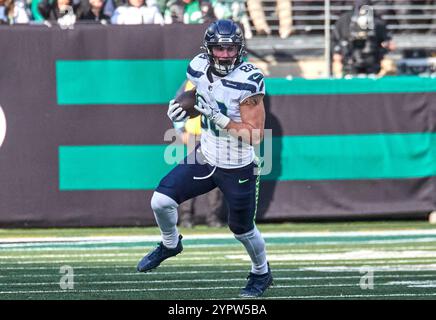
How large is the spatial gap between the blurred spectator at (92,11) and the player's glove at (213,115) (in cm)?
581

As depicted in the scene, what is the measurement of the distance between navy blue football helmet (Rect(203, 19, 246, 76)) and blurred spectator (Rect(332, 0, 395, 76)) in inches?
239

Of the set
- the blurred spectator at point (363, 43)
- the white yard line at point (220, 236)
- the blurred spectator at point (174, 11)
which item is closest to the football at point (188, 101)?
the white yard line at point (220, 236)

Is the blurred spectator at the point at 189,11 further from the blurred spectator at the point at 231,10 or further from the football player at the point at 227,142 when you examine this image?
the football player at the point at 227,142

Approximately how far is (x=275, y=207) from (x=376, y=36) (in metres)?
2.64

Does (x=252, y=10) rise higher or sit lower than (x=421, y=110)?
higher

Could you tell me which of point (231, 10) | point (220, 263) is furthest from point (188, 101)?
point (231, 10)

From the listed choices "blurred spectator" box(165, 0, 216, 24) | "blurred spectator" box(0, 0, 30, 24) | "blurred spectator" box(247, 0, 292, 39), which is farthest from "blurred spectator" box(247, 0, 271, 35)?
"blurred spectator" box(0, 0, 30, 24)

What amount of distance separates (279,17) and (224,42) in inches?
306

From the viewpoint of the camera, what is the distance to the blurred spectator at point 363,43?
43.1ft

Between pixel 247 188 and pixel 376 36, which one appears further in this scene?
pixel 376 36

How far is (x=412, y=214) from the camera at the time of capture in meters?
12.4
